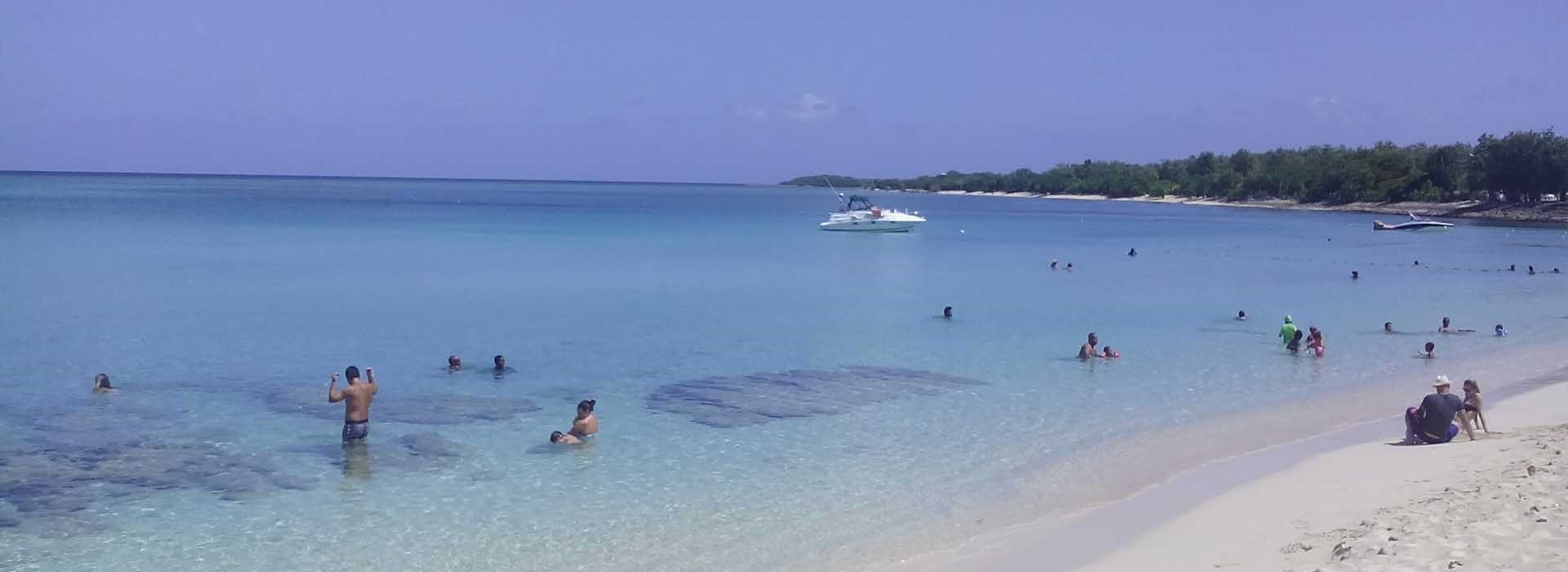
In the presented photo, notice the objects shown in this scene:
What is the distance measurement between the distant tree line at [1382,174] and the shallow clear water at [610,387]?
5557cm

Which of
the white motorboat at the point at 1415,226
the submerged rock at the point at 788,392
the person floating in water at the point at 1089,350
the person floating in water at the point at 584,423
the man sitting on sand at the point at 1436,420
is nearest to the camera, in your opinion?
the man sitting on sand at the point at 1436,420

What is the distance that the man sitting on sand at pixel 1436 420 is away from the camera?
15461 mm

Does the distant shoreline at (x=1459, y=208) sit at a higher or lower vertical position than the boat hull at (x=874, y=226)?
higher

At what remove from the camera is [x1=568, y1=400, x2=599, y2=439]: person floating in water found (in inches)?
644

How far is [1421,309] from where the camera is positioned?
34.3 metres

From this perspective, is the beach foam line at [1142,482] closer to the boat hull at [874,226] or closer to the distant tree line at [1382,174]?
the boat hull at [874,226]

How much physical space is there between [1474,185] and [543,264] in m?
89.6

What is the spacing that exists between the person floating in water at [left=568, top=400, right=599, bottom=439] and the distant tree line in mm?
102081

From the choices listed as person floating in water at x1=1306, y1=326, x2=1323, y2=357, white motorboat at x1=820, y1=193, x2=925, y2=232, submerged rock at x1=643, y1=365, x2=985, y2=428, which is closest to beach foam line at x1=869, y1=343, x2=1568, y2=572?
person floating in water at x1=1306, y1=326, x2=1323, y2=357

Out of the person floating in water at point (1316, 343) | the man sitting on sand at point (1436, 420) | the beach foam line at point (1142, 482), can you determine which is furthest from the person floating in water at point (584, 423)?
the person floating in water at point (1316, 343)

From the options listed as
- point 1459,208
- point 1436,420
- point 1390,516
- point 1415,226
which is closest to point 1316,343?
point 1436,420

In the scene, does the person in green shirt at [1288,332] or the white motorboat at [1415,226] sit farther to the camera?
the white motorboat at [1415,226]

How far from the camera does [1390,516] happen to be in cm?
1134

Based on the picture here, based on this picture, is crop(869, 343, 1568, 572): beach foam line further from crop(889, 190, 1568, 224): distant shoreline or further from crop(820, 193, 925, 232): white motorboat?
crop(889, 190, 1568, 224): distant shoreline
